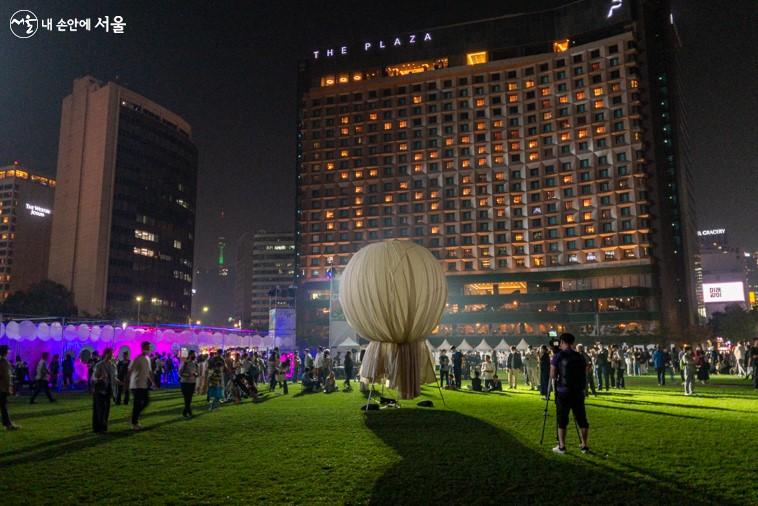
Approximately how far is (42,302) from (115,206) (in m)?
32.0

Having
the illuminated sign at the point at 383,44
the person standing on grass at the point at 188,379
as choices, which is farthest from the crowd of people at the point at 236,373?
the illuminated sign at the point at 383,44

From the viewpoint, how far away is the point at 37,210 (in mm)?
127688

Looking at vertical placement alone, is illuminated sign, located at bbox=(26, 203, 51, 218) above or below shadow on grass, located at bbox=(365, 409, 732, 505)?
above

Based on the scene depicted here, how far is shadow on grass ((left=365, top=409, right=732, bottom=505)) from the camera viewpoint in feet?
21.7

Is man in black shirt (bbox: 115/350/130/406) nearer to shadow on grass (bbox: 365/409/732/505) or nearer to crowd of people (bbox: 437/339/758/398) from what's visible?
crowd of people (bbox: 437/339/758/398)

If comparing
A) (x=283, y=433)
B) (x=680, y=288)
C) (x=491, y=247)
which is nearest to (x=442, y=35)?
(x=491, y=247)

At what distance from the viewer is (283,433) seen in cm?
1174

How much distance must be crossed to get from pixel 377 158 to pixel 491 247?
29426mm

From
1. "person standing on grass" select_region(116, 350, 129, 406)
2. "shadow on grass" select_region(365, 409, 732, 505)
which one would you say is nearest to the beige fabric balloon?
"shadow on grass" select_region(365, 409, 732, 505)

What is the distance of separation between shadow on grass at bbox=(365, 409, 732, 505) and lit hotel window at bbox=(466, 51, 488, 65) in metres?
106

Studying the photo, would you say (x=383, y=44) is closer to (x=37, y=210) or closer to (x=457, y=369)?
(x=37, y=210)

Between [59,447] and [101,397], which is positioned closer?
[59,447]

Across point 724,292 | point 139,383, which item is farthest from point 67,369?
point 724,292

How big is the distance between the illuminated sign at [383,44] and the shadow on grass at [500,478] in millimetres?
111710
